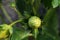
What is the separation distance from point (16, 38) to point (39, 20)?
127 mm

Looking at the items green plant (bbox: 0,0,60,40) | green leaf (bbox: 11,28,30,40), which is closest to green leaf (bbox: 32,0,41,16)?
green plant (bbox: 0,0,60,40)

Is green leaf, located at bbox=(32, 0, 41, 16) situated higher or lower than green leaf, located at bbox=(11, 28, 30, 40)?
higher

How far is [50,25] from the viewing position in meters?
1.04

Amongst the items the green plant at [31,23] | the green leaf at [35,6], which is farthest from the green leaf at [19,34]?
the green leaf at [35,6]

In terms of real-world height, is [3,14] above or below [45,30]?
above

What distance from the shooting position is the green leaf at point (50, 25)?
0.96 meters

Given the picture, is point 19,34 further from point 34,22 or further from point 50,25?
point 50,25

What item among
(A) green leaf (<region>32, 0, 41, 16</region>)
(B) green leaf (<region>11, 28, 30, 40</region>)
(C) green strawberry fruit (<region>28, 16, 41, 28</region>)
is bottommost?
(B) green leaf (<region>11, 28, 30, 40</region>)

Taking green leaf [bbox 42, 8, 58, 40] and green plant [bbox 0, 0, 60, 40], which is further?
green leaf [bbox 42, 8, 58, 40]

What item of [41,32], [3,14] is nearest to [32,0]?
[41,32]

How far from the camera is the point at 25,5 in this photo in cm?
97

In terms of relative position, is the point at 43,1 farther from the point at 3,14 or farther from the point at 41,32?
the point at 3,14

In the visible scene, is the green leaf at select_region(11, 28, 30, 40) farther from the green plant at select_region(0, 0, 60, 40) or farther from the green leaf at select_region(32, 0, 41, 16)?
the green leaf at select_region(32, 0, 41, 16)

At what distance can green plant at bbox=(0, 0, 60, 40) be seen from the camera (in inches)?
33.5
